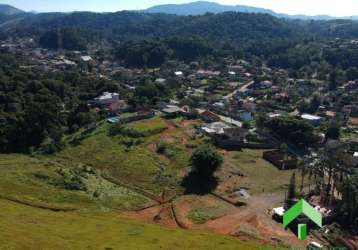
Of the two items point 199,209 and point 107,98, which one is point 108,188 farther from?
point 107,98

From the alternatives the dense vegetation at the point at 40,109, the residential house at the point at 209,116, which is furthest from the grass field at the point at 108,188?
the residential house at the point at 209,116

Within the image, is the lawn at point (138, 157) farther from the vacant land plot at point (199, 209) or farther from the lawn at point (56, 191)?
the lawn at point (56, 191)

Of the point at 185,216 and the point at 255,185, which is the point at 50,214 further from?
the point at 255,185

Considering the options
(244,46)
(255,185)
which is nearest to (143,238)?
(255,185)

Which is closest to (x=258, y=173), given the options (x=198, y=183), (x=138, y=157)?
(x=198, y=183)

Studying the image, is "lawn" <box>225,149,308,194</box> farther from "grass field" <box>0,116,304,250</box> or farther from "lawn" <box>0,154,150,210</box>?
"lawn" <box>0,154,150,210</box>
